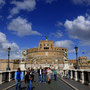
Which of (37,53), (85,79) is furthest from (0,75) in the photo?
(37,53)

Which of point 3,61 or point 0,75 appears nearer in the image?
point 0,75

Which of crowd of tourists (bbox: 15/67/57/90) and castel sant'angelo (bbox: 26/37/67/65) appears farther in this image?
castel sant'angelo (bbox: 26/37/67/65)

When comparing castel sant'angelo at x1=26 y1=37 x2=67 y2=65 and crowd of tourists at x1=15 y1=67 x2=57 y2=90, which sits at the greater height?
castel sant'angelo at x1=26 y1=37 x2=67 y2=65

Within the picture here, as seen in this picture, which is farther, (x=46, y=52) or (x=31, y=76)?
(x=46, y=52)

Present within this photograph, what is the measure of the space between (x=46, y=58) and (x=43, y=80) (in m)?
75.9

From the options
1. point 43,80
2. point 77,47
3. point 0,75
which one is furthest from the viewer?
point 77,47

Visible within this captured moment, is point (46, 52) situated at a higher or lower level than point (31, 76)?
higher

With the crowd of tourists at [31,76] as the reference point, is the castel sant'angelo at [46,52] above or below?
above

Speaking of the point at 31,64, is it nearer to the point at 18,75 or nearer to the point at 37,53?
the point at 37,53

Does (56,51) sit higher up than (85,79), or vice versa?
(56,51)

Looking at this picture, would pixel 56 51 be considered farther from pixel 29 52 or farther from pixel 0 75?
pixel 0 75

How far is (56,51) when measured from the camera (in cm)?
10294

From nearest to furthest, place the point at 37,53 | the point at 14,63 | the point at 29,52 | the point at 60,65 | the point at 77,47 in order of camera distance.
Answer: the point at 77,47, the point at 14,63, the point at 60,65, the point at 37,53, the point at 29,52

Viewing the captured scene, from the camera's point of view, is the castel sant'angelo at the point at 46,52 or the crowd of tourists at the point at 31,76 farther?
the castel sant'angelo at the point at 46,52
